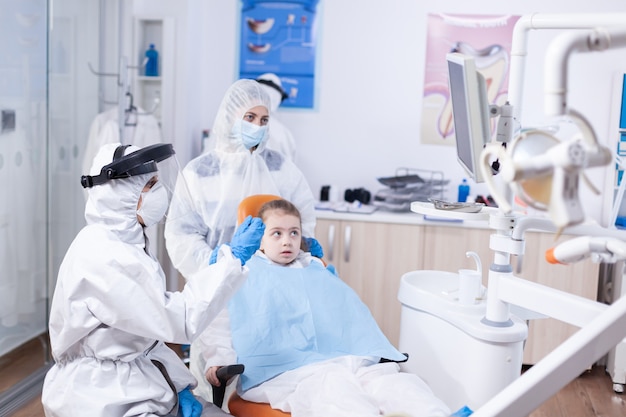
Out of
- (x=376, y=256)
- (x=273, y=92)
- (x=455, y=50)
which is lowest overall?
(x=376, y=256)

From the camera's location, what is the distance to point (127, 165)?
1.67 metres

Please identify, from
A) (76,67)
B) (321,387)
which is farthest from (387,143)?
(321,387)

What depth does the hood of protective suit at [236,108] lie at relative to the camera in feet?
8.95

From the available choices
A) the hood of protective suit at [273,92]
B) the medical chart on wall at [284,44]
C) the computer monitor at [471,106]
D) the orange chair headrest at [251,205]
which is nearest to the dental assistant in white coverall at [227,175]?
the orange chair headrest at [251,205]

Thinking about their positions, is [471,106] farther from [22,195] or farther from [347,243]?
[22,195]

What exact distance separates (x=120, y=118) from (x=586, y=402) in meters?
2.75

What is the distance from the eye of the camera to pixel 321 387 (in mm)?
1844

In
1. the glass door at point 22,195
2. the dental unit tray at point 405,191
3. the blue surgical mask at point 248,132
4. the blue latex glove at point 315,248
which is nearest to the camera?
the blue latex glove at point 315,248

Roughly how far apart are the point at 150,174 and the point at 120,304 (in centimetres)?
35

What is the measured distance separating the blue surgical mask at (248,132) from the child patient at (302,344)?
1.26ft

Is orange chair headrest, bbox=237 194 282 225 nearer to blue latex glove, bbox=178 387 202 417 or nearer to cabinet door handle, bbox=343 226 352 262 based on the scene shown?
blue latex glove, bbox=178 387 202 417

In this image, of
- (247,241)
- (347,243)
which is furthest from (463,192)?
(247,241)

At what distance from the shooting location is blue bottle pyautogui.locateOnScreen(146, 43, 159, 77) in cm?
393

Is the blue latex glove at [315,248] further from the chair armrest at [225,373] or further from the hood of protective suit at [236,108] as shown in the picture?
the chair armrest at [225,373]
